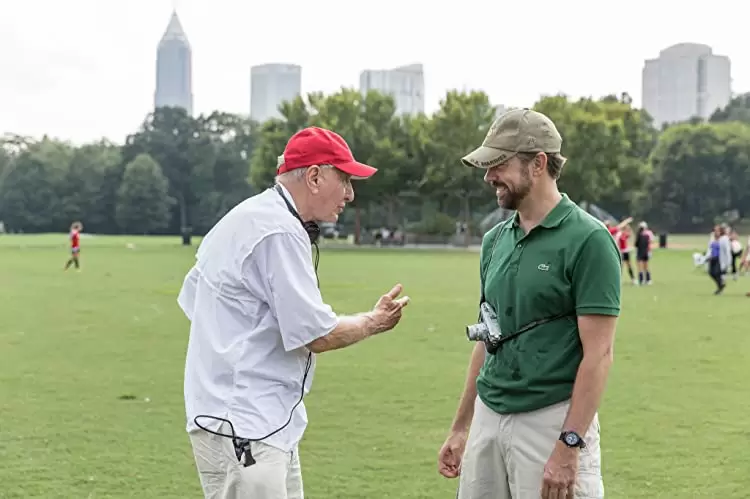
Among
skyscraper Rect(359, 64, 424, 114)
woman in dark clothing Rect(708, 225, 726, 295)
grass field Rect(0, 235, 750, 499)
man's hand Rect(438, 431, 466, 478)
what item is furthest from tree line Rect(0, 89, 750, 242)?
man's hand Rect(438, 431, 466, 478)

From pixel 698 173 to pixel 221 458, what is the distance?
86.0 m

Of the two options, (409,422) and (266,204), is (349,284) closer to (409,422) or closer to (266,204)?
(409,422)

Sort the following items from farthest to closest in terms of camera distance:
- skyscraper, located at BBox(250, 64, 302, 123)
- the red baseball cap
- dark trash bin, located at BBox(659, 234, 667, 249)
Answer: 1. skyscraper, located at BBox(250, 64, 302, 123)
2. dark trash bin, located at BBox(659, 234, 667, 249)
3. the red baseball cap

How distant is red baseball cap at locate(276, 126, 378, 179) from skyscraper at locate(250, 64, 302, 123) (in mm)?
189895

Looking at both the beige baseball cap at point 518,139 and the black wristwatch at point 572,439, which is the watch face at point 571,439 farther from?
the beige baseball cap at point 518,139

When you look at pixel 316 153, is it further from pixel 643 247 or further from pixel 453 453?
pixel 643 247

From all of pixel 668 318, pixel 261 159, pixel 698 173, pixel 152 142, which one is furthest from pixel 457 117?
pixel 152 142

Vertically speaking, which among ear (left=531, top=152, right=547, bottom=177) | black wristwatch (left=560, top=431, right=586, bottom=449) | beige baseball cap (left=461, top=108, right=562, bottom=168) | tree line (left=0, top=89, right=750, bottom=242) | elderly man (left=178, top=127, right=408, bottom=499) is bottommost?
black wristwatch (left=560, top=431, right=586, bottom=449)

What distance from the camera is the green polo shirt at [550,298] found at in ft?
11.5

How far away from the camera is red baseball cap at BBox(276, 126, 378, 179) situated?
366 cm

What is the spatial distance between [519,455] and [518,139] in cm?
121

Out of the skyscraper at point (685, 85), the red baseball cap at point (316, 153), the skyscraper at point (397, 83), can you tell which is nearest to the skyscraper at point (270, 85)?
the skyscraper at point (397, 83)

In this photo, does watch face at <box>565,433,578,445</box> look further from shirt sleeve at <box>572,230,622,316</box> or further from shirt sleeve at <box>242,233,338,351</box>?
shirt sleeve at <box>242,233,338,351</box>

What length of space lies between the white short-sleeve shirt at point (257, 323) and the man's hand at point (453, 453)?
964mm
